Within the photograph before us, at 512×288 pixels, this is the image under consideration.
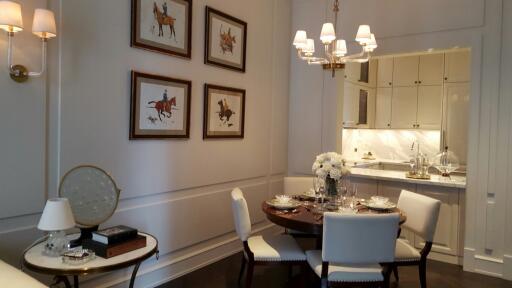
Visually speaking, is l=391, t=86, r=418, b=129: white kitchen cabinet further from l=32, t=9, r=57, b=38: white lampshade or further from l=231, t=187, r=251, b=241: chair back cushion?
l=32, t=9, r=57, b=38: white lampshade

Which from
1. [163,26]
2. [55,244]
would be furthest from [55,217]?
[163,26]

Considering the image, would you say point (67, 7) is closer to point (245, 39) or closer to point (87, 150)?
point (87, 150)

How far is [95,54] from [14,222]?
1273 mm

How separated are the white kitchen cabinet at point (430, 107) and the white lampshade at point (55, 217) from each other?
5.70m

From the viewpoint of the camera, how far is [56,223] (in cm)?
205

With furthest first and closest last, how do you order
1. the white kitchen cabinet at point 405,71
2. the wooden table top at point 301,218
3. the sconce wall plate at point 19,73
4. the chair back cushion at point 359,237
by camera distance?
the white kitchen cabinet at point 405,71 < the wooden table top at point 301,218 < the chair back cushion at point 359,237 < the sconce wall plate at point 19,73

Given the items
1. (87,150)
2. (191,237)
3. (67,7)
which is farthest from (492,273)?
(67,7)

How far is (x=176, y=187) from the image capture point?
348 cm

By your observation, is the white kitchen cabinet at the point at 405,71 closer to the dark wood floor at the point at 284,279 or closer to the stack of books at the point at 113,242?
the dark wood floor at the point at 284,279

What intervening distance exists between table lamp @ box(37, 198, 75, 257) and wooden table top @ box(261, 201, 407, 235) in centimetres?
147

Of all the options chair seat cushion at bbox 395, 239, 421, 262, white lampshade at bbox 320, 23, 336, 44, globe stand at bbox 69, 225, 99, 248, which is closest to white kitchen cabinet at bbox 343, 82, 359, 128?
white lampshade at bbox 320, 23, 336, 44

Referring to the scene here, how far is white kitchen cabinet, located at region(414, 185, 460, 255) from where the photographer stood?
4.04m

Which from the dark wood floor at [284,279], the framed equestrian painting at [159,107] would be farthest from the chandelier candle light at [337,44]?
the dark wood floor at [284,279]

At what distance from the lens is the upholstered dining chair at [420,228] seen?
2955 millimetres
